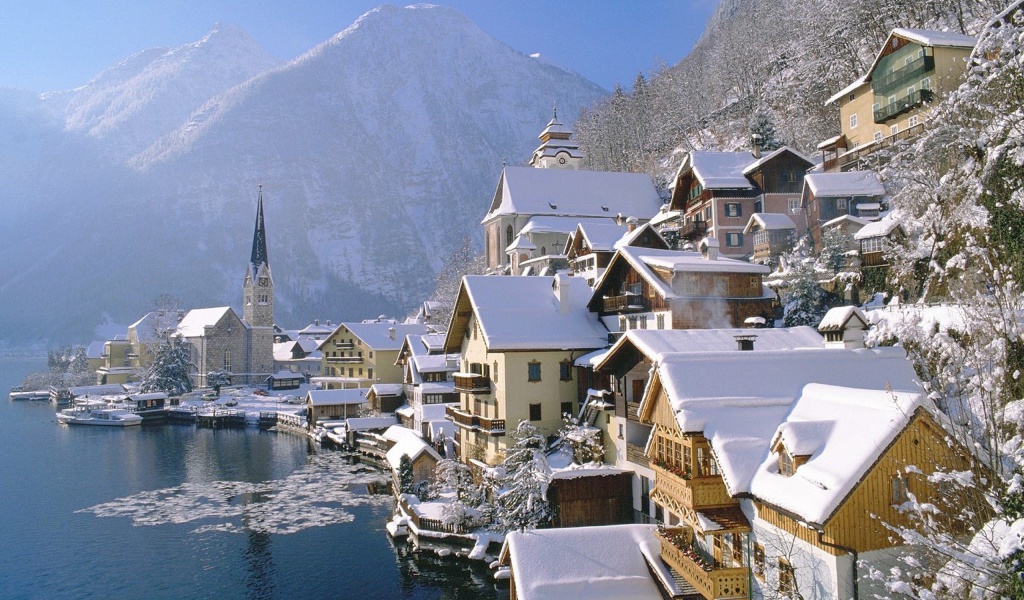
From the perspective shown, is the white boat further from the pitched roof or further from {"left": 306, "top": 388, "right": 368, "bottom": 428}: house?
the pitched roof

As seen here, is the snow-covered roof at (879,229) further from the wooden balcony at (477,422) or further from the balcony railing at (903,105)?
the wooden balcony at (477,422)

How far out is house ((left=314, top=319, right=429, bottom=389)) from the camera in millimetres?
83875

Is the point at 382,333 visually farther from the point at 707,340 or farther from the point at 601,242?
the point at 707,340

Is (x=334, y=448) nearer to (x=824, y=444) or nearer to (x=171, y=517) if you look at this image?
(x=171, y=517)

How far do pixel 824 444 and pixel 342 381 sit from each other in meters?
78.9

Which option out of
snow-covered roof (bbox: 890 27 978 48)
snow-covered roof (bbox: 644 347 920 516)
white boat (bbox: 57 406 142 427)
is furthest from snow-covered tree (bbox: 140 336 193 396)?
snow-covered roof (bbox: 890 27 978 48)

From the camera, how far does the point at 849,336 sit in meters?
23.7

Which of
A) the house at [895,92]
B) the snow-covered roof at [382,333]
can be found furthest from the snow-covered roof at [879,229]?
the snow-covered roof at [382,333]

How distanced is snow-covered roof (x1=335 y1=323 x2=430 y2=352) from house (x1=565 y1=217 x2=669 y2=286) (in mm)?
35362

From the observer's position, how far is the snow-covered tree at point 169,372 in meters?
98.1

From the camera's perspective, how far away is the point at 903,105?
46438 millimetres

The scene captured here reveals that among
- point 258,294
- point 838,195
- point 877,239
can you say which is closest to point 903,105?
point 838,195

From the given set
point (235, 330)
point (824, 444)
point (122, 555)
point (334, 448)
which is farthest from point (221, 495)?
point (235, 330)

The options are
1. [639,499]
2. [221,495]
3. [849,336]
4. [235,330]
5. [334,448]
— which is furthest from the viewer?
[235,330]
